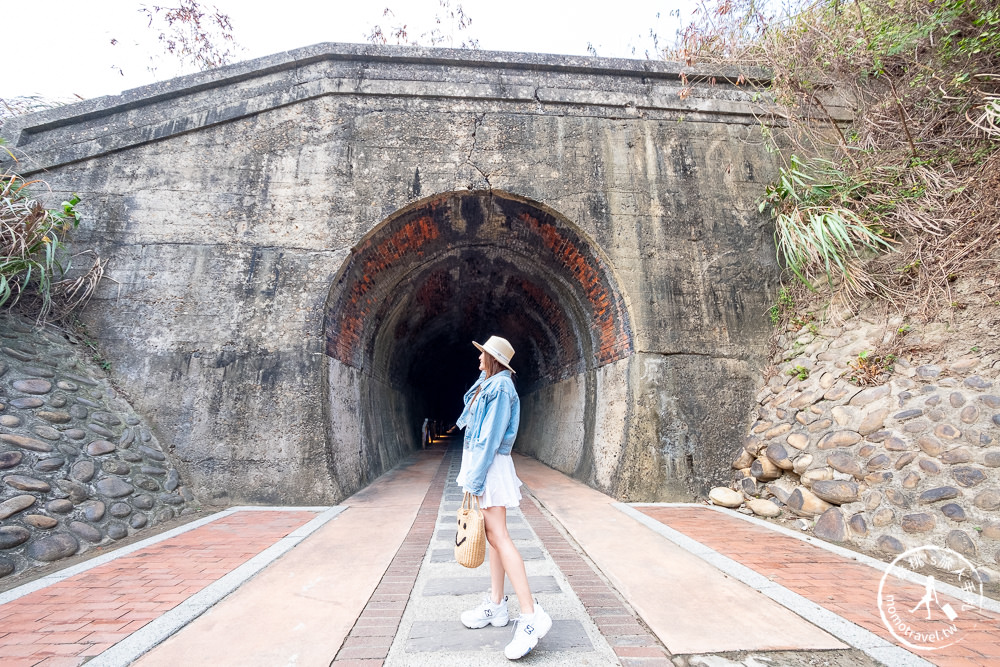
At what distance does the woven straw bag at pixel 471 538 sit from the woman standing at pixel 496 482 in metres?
0.05

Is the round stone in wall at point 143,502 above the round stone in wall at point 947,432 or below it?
below

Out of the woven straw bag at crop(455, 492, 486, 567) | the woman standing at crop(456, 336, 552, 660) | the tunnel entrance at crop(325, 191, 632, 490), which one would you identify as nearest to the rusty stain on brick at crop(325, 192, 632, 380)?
the tunnel entrance at crop(325, 191, 632, 490)

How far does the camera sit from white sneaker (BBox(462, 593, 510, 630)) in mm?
2230

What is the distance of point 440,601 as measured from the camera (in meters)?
2.57

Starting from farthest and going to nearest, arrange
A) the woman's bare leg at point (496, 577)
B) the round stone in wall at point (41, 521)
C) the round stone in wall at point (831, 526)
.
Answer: the round stone in wall at point (831, 526) < the round stone in wall at point (41, 521) < the woman's bare leg at point (496, 577)

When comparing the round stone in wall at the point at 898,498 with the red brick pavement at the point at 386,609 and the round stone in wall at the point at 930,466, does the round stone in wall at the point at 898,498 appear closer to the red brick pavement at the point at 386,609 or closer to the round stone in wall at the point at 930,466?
the round stone in wall at the point at 930,466

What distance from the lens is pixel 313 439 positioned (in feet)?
16.5

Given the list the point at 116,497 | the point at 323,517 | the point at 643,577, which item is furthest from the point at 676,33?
the point at 116,497

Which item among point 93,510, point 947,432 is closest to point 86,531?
point 93,510

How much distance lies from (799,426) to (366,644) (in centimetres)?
477

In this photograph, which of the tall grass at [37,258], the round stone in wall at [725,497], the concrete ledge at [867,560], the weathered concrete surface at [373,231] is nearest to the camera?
the concrete ledge at [867,560]

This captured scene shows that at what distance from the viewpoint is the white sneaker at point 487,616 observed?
2.23 m

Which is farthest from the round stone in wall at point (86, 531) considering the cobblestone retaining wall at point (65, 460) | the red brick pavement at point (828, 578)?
the red brick pavement at point (828, 578)

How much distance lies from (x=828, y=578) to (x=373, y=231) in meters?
5.64
